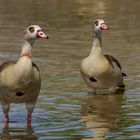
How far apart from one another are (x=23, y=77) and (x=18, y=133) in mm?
1079

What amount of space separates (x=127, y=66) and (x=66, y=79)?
272 centimetres

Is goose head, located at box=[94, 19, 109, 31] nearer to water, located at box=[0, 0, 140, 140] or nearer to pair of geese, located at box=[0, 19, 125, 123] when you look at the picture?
water, located at box=[0, 0, 140, 140]

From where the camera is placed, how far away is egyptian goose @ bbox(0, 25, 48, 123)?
12.3m

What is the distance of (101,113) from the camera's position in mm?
14359

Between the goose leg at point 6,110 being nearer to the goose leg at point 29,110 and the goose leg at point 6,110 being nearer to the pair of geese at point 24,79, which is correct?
the pair of geese at point 24,79

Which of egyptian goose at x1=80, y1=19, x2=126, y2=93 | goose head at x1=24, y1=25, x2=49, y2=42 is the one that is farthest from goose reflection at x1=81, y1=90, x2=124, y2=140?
goose head at x1=24, y1=25, x2=49, y2=42

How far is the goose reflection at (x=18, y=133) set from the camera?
12195 mm

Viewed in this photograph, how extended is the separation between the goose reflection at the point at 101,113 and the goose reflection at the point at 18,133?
3.75 feet

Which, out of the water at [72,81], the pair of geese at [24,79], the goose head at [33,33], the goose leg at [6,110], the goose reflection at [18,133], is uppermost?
the goose head at [33,33]

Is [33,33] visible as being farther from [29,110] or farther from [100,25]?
[100,25]

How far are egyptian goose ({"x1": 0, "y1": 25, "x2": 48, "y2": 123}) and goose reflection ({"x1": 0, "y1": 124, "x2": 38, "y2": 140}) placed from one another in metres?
0.53

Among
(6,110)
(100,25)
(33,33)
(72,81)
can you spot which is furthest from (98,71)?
(33,33)

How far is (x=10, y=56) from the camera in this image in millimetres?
21984

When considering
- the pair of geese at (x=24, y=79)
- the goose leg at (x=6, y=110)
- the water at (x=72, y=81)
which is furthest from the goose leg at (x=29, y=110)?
the goose leg at (x=6, y=110)
